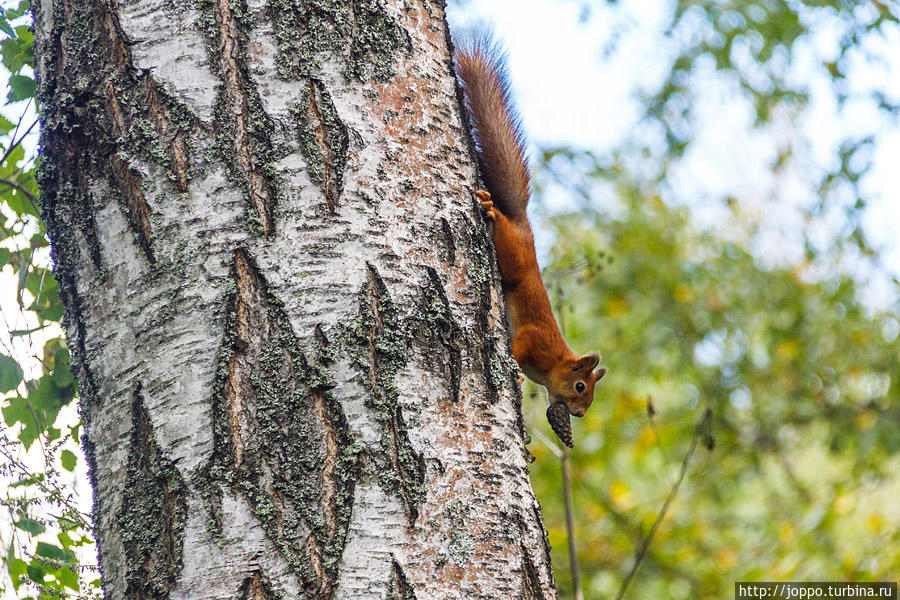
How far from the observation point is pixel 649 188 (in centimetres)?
563

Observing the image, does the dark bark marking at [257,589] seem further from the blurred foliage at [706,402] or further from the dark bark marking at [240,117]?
the blurred foliage at [706,402]

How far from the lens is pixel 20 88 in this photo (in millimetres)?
1307

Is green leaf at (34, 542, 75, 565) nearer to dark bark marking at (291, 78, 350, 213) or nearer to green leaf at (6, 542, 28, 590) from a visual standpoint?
green leaf at (6, 542, 28, 590)

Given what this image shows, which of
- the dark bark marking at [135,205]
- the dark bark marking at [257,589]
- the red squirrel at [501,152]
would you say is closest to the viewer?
the dark bark marking at [257,589]

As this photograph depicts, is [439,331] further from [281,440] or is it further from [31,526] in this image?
[31,526]

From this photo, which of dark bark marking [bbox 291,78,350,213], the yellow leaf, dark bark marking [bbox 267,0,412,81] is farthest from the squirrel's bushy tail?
the yellow leaf

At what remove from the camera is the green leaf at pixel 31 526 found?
1.23 meters

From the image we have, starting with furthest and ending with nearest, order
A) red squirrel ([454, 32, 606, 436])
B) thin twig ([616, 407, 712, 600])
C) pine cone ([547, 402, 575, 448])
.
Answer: pine cone ([547, 402, 575, 448])
thin twig ([616, 407, 712, 600])
red squirrel ([454, 32, 606, 436])

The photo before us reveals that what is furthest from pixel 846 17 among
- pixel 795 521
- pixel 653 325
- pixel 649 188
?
pixel 795 521

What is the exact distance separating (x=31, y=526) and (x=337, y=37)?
2.99 ft

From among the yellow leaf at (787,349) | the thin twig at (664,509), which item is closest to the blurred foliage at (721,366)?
the yellow leaf at (787,349)

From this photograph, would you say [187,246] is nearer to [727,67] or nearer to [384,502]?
Result: [384,502]

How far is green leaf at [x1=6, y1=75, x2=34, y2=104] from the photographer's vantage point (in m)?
1.30

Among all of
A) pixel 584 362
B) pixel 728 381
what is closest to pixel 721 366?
pixel 728 381
